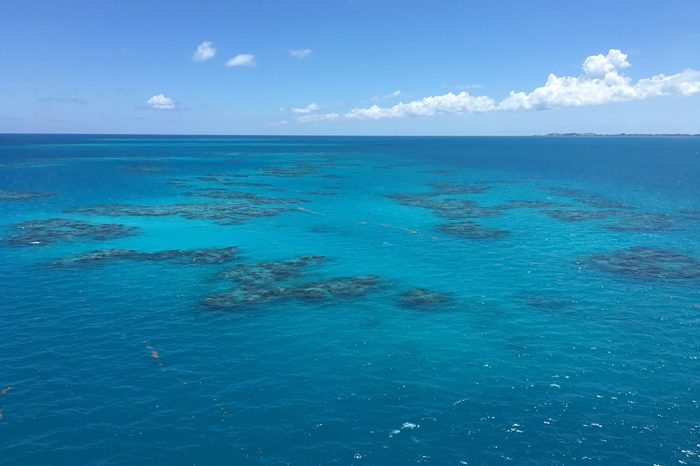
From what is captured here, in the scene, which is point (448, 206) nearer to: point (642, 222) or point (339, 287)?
point (642, 222)

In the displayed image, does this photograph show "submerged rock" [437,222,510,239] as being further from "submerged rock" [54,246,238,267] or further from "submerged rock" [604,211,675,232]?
"submerged rock" [54,246,238,267]

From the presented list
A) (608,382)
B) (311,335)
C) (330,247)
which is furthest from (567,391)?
(330,247)

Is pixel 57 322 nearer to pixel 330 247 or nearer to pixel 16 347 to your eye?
pixel 16 347

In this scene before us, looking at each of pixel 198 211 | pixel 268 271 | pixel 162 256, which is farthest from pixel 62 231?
pixel 268 271

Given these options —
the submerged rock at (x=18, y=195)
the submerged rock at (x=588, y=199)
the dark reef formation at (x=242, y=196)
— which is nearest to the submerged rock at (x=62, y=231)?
the submerged rock at (x=18, y=195)

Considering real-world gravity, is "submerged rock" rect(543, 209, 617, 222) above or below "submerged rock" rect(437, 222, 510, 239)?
above

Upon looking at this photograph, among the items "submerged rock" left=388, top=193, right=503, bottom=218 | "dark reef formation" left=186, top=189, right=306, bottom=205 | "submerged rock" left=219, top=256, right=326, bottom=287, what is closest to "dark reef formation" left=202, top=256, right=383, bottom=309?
"submerged rock" left=219, top=256, right=326, bottom=287

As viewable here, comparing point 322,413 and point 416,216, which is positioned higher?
point 416,216
